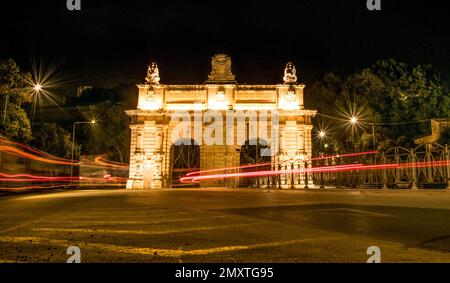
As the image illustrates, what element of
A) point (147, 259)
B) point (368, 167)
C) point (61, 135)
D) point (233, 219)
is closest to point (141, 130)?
point (61, 135)

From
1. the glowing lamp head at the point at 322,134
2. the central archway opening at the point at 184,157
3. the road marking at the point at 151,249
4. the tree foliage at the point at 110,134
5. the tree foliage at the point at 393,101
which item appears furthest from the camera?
the tree foliage at the point at 110,134

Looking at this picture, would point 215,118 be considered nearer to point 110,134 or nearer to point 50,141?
point 110,134

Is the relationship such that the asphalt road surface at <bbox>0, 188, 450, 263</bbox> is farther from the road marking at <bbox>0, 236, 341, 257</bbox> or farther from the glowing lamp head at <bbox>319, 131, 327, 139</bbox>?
the glowing lamp head at <bbox>319, 131, 327, 139</bbox>

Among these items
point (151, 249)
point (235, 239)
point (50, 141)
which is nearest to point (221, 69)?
point (50, 141)

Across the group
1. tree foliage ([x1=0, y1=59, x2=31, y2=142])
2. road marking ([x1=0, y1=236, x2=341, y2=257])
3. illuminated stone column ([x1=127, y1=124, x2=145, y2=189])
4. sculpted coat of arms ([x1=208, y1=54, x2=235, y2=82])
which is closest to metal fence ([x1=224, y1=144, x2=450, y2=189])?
road marking ([x1=0, y1=236, x2=341, y2=257])

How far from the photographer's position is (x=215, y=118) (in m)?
36.1

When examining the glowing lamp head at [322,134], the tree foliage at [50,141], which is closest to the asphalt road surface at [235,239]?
the tree foliage at [50,141]

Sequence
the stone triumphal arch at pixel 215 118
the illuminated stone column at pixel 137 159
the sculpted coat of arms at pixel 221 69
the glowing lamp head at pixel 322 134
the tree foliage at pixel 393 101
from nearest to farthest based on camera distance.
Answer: the tree foliage at pixel 393 101
the illuminated stone column at pixel 137 159
the stone triumphal arch at pixel 215 118
the sculpted coat of arms at pixel 221 69
the glowing lamp head at pixel 322 134

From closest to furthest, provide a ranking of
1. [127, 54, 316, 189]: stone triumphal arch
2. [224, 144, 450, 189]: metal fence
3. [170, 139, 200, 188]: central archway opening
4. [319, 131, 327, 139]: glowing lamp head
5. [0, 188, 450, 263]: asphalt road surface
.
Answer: [0, 188, 450, 263]: asphalt road surface → [224, 144, 450, 189]: metal fence → [127, 54, 316, 189]: stone triumphal arch → [170, 139, 200, 188]: central archway opening → [319, 131, 327, 139]: glowing lamp head

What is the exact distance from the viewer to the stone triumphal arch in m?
35.9

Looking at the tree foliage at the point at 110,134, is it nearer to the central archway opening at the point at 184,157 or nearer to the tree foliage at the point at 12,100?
the central archway opening at the point at 184,157

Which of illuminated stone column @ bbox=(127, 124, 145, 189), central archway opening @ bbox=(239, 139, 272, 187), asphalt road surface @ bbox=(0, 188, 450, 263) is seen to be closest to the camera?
asphalt road surface @ bbox=(0, 188, 450, 263)

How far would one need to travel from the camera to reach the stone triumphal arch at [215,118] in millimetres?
35906
